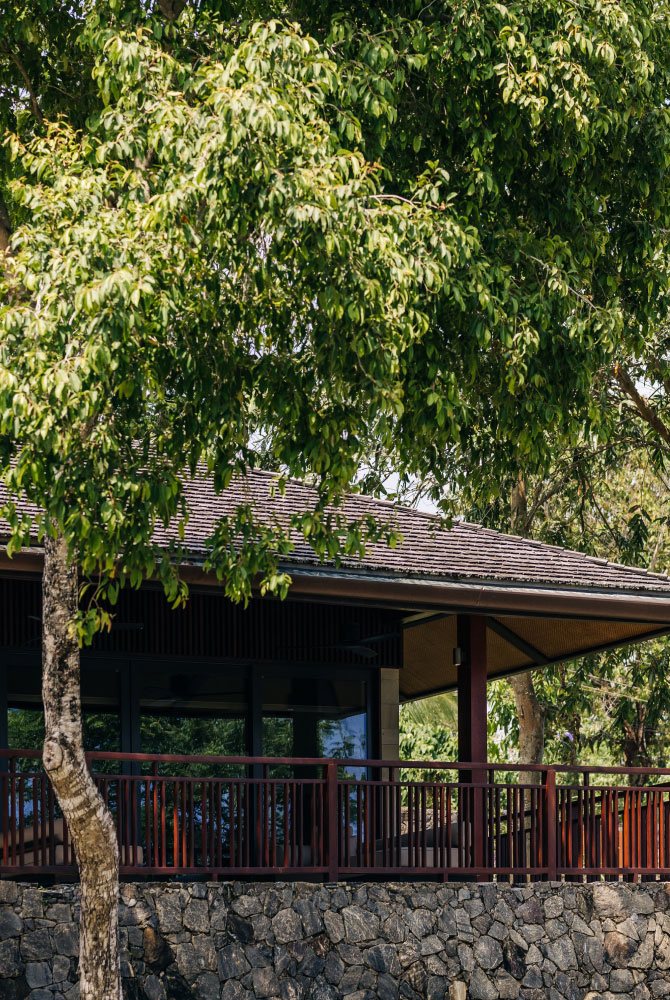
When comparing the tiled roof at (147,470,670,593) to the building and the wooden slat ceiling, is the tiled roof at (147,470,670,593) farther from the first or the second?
the wooden slat ceiling

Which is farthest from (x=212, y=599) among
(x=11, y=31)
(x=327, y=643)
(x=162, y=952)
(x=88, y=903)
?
(x=11, y=31)

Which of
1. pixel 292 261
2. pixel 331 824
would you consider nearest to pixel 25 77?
pixel 292 261

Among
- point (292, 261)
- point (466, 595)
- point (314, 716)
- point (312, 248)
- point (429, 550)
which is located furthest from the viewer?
point (314, 716)

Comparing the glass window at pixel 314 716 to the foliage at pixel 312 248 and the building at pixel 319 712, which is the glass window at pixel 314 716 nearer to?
the building at pixel 319 712

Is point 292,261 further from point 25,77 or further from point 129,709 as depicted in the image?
point 129,709

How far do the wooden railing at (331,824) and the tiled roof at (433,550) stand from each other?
73.0 inches

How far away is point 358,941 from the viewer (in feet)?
39.0

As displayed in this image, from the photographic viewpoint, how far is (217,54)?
10.6 meters

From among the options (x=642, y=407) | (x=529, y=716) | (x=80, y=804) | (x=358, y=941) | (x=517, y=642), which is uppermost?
(x=642, y=407)

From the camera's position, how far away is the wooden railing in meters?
11.4

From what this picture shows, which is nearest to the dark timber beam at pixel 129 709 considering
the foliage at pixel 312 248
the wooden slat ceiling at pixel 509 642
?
the foliage at pixel 312 248

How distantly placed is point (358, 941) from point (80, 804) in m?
3.61

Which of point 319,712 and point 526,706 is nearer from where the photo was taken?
point 319,712

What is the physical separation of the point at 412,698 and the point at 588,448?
5.23 meters
